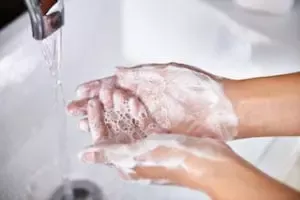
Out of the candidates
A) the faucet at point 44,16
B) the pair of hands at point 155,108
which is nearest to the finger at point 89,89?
the pair of hands at point 155,108

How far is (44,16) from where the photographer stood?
76 centimetres

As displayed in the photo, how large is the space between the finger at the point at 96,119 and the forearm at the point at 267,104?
0.18 metres

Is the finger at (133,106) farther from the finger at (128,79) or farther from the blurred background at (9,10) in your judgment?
the blurred background at (9,10)

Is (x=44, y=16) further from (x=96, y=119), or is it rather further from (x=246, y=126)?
(x=246, y=126)

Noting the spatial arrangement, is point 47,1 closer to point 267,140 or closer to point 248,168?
point 248,168

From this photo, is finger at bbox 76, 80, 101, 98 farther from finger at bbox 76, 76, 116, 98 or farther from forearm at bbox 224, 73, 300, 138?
forearm at bbox 224, 73, 300, 138

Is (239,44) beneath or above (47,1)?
beneath

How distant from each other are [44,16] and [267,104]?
34 cm

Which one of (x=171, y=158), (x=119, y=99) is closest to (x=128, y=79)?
(x=119, y=99)

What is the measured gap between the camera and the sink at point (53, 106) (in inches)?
37.9

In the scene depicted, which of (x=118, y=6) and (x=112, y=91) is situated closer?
(x=112, y=91)

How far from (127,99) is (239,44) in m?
0.28

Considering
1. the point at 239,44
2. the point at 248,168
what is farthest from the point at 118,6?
the point at 248,168

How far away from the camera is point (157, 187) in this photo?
103cm
